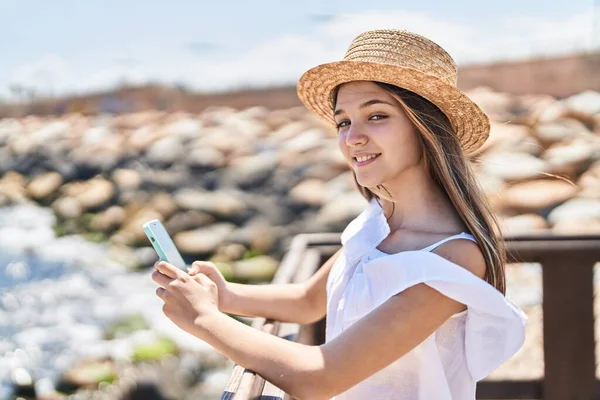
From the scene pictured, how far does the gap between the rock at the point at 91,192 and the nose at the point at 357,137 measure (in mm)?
4896

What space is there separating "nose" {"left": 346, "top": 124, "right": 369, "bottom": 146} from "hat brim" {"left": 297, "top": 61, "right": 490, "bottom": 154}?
8 centimetres

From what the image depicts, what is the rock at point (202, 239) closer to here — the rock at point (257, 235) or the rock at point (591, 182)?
the rock at point (257, 235)

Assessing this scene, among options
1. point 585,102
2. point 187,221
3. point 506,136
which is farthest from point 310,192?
point 585,102

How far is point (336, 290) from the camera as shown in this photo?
4.93ft

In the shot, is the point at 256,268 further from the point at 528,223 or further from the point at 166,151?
the point at 166,151

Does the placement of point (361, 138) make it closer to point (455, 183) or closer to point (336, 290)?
point (455, 183)

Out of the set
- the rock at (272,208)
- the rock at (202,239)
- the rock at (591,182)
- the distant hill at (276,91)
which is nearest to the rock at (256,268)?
the rock at (202,239)

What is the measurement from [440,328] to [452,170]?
0.27m

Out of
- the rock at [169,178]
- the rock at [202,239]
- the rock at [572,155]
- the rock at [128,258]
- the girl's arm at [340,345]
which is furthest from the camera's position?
the rock at [169,178]

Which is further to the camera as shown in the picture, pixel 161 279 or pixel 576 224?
pixel 576 224

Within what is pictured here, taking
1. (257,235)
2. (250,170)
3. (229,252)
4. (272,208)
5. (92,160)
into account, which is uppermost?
(92,160)

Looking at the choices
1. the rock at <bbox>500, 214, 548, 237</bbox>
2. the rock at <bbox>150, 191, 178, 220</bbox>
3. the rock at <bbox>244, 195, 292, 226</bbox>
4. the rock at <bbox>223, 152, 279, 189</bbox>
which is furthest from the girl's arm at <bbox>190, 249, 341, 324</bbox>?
the rock at <bbox>223, 152, 279, 189</bbox>

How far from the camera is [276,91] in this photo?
714 cm

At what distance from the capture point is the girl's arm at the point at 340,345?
123 cm
